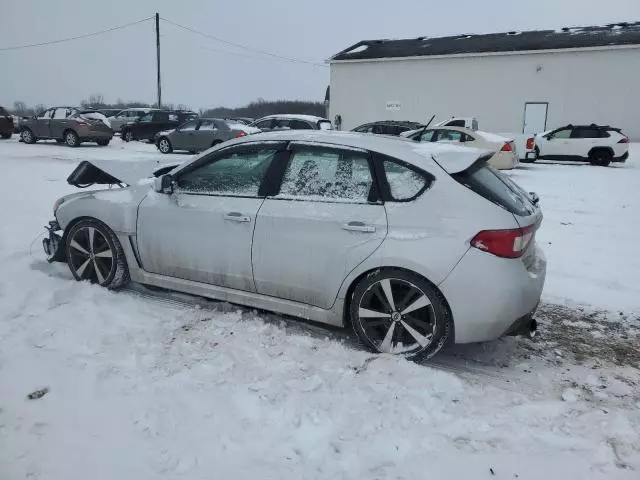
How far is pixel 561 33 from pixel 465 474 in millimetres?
30388

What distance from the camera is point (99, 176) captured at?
519cm

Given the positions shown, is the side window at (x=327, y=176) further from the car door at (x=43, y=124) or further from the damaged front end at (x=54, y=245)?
the car door at (x=43, y=124)

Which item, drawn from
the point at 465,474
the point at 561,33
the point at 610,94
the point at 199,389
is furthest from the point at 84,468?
the point at 561,33

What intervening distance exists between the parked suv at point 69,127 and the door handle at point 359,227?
64.1ft

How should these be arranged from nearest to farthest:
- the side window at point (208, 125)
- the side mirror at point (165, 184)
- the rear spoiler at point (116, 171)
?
the side mirror at point (165, 184) → the rear spoiler at point (116, 171) → the side window at point (208, 125)

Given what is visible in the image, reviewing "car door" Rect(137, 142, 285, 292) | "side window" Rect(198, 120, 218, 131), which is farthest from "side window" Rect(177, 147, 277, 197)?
"side window" Rect(198, 120, 218, 131)

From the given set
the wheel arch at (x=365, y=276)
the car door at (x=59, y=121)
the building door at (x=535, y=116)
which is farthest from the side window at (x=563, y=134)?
the car door at (x=59, y=121)

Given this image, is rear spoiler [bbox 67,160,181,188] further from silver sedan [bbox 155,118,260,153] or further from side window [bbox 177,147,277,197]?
silver sedan [bbox 155,118,260,153]

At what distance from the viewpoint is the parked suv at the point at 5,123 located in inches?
926

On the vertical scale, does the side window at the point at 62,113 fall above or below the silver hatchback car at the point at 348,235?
above

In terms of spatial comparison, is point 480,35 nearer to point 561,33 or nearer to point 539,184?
point 561,33

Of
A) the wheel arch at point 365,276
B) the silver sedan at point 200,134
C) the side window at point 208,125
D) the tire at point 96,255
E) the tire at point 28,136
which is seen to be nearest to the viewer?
the wheel arch at point 365,276

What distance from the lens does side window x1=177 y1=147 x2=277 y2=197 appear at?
393 cm

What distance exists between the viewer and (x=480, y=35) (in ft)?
96.0
